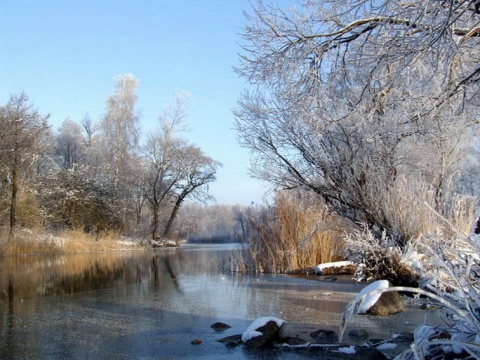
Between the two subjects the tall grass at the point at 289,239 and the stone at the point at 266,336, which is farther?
the tall grass at the point at 289,239

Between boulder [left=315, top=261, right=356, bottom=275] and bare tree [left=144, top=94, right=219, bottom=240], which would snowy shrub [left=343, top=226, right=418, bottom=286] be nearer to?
boulder [left=315, top=261, right=356, bottom=275]

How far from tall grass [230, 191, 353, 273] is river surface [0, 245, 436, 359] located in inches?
41.6

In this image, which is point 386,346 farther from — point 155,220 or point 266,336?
point 155,220

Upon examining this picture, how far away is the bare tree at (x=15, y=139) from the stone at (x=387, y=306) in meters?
18.2

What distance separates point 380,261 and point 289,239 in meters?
4.07

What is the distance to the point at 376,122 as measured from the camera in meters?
8.01

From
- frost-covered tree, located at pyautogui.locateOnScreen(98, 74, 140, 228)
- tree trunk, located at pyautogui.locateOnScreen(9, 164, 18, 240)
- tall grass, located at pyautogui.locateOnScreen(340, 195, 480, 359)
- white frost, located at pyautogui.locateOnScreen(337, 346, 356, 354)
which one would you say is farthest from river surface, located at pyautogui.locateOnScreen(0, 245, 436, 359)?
frost-covered tree, located at pyautogui.locateOnScreen(98, 74, 140, 228)

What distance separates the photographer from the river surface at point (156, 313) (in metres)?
4.92

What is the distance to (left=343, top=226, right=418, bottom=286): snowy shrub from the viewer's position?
874 cm

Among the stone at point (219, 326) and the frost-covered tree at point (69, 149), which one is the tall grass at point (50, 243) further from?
the stone at point (219, 326)

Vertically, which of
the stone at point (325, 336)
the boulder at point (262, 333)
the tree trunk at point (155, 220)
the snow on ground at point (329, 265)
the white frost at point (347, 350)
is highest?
the tree trunk at point (155, 220)

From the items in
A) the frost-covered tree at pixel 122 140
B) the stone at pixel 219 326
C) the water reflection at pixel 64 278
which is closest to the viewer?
the stone at pixel 219 326

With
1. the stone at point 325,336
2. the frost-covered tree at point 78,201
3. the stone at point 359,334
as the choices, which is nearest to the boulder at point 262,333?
the stone at point 325,336

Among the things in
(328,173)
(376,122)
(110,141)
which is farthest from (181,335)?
(110,141)
